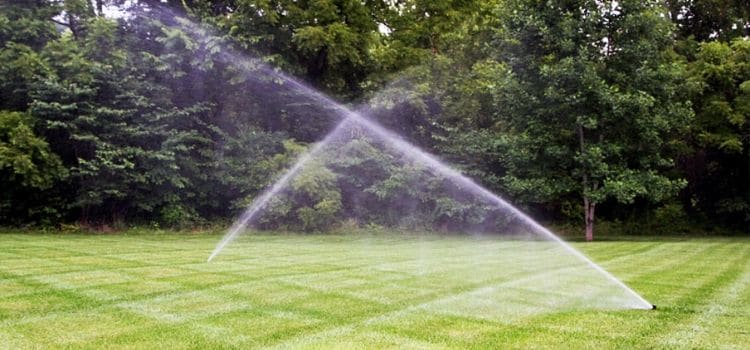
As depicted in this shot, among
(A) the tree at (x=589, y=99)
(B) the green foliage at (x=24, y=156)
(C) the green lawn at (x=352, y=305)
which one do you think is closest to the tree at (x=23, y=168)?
(B) the green foliage at (x=24, y=156)

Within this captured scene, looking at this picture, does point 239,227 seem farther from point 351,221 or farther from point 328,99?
point 328,99

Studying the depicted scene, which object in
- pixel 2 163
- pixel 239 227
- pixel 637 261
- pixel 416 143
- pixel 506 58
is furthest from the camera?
pixel 416 143

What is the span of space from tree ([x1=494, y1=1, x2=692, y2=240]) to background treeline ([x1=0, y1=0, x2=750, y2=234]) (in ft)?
0.25

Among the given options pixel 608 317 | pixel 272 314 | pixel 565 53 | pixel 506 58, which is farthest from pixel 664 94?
pixel 272 314

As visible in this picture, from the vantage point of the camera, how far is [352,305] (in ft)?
24.7

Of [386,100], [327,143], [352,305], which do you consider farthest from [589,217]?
[352,305]

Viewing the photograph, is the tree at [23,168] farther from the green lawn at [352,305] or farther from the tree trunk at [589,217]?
the tree trunk at [589,217]

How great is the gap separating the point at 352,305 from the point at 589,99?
57.3ft

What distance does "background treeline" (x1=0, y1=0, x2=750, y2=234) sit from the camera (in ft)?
74.0

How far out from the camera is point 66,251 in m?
14.7

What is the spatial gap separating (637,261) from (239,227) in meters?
18.1

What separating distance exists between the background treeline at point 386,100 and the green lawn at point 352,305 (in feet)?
34.9

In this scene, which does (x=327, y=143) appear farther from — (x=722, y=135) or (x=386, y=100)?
(x=722, y=135)

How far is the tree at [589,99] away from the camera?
21.7 meters
